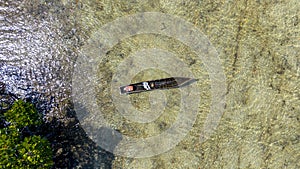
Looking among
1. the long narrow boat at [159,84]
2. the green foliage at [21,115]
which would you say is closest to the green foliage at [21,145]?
the green foliage at [21,115]

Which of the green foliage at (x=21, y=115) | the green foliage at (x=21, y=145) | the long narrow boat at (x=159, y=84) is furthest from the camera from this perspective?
the long narrow boat at (x=159, y=84)

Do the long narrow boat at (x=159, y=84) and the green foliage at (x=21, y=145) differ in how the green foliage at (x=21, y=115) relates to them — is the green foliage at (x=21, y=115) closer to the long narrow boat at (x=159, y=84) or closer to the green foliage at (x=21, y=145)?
the green foliage at (x=21, y=145)

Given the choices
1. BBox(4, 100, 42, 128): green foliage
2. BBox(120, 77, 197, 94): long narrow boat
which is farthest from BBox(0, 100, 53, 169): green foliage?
BBox(120, 77, 197, 94): long narrow boat

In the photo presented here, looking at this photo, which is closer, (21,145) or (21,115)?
(21,145)

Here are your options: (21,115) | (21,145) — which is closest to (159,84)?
(21,115)

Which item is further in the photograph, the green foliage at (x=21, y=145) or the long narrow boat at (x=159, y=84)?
the long narrow boat at (x=159, y=84)

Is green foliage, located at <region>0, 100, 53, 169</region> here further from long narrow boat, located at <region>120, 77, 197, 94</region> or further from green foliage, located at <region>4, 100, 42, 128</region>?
long narrow boat, located at <region>120, 77, 197, 94</region>

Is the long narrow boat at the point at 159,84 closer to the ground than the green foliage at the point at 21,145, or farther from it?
farther from it

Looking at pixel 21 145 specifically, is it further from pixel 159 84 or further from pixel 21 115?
pixel 159 84
